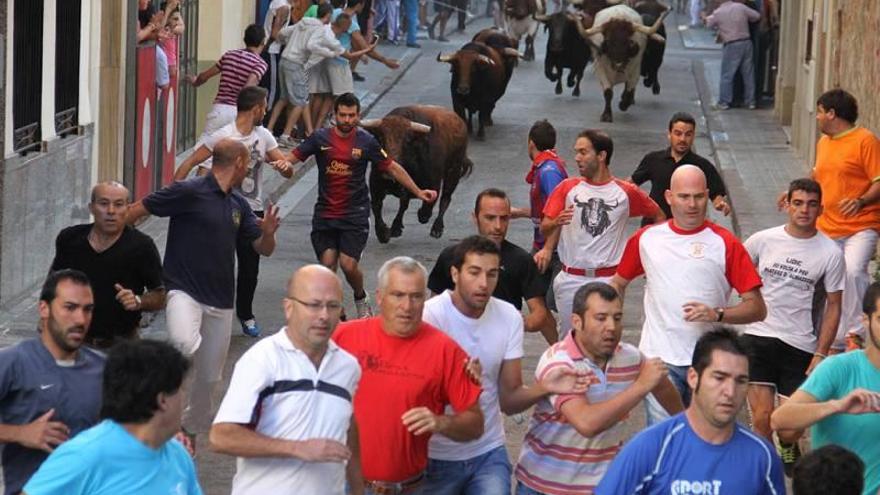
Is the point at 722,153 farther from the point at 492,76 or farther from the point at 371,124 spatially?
the point at 371,124

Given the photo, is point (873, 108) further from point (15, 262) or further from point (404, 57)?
point (404, 57)

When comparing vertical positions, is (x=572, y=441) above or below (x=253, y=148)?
above

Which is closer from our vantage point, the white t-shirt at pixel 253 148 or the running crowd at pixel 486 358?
the running crowd at pixel 486 358

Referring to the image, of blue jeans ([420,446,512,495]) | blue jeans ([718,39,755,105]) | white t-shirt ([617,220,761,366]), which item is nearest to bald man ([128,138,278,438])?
white t-shirt ([617,220,761,366])

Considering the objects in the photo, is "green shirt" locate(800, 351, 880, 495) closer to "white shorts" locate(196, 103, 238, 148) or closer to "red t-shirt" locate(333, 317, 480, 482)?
"red t-shirt" locate(333, 317, 480, 482)

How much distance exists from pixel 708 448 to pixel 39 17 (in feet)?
32.4

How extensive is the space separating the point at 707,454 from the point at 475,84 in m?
21.3

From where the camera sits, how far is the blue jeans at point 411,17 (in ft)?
129

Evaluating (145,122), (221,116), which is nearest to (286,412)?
(145,122)

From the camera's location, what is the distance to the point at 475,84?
27844 mm

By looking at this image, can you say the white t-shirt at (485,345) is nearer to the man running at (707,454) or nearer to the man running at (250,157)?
the man running at (707,454)

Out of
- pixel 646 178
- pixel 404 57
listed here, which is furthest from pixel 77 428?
pixel 404 57

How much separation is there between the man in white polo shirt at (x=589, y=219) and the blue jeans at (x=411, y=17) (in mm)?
27511

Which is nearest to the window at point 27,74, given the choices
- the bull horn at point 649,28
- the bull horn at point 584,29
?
the bull horn at point 584,29
